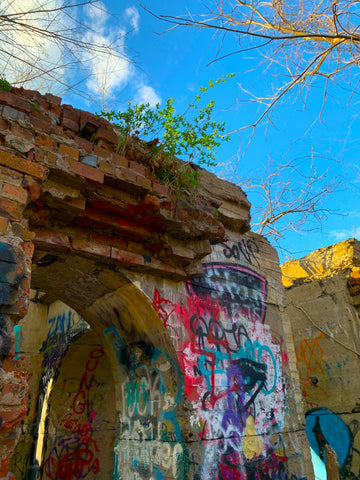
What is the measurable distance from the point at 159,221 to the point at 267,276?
7.67 ft

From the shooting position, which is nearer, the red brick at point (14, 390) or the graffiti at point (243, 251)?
the red brick at point (14, 390)

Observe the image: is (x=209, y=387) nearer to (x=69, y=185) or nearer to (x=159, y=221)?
(x=159, y=221)

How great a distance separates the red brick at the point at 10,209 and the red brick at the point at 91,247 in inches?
30.4

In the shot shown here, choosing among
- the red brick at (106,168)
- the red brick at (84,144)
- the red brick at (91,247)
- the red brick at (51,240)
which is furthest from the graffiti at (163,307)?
the red brick at (84,144)

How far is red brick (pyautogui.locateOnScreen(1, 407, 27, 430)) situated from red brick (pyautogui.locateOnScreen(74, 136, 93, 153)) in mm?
2110

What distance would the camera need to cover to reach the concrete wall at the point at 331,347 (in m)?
6.02

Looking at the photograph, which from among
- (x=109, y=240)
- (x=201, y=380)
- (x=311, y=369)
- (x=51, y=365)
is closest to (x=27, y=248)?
(x=109, y=240)

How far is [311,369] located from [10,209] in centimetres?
599

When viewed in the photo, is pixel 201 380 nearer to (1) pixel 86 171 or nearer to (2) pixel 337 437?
(1) pixel 86 171

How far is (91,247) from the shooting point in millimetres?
3586

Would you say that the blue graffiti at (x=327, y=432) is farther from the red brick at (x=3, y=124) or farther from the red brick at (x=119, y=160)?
the red brick at (x=3, y=124)

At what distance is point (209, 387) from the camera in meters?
4.05

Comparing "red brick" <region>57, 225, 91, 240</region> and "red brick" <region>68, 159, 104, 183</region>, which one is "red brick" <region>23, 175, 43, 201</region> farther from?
"red brick" <region>57, 225, 91, 240</region>

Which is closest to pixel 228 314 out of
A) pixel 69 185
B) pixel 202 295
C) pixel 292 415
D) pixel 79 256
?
pixel 202 295
